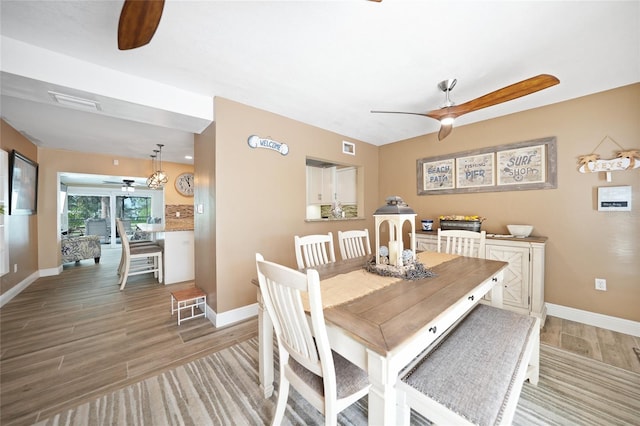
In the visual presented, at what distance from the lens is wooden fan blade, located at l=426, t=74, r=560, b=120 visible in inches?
64.6

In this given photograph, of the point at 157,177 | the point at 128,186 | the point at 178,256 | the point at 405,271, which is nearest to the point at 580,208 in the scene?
the point at 405,271

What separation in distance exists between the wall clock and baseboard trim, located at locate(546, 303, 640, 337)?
7.26m

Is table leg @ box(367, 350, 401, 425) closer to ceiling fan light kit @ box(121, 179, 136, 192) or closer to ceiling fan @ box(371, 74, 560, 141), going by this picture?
ceiling fan @ box(371, 74, 560, 141)

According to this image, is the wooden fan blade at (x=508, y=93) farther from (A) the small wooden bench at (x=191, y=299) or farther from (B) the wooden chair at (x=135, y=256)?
(B) the wooden chair at (x=135, y=256)

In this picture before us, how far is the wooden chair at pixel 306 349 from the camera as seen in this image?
94cm

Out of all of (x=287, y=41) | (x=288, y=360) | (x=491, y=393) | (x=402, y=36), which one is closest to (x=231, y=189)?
(x=287, y=41)

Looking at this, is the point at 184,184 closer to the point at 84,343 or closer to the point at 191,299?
the point at 191,299

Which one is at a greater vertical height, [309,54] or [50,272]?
[309,54]

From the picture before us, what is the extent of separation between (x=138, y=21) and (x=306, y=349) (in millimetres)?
1742

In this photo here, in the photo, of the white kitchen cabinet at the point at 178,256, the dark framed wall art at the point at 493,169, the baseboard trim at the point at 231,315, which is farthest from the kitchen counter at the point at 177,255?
the dark framed wall art at the point at 493,169

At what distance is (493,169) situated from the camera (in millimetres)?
3158

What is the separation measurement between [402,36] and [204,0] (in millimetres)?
1329

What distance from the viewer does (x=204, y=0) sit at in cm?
138

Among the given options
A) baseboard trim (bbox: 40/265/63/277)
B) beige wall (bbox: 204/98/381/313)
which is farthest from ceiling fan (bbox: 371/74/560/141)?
baseboard trim (bbox: 40/265/63/277)
